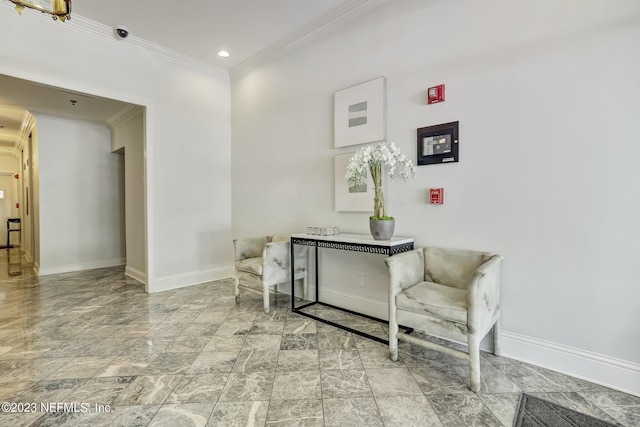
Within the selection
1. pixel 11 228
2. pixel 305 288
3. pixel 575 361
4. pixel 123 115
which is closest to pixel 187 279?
pixel 305 288

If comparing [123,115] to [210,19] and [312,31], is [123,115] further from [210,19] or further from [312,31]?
[312,31]

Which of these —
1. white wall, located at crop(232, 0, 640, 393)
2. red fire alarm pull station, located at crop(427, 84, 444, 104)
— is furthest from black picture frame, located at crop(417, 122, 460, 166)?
red fire alarm pull station, located at crop(427, 84, 444, 104)

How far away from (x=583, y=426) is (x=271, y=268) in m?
2.59

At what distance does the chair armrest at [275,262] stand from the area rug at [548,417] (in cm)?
231

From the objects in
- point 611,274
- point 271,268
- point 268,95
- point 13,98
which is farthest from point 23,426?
point 13,98

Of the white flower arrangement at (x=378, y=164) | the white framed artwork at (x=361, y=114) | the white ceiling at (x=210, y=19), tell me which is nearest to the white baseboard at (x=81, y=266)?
the white ceiling at (x=210, y=19)

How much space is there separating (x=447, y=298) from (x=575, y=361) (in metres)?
0.92

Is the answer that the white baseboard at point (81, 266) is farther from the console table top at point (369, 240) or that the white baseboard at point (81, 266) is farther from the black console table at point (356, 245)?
the console table top at point (369, 240)

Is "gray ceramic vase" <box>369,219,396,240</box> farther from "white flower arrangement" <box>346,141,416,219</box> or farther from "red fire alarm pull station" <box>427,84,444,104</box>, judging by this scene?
"red fire alarm pull station" <box>427,84,444,104</box>

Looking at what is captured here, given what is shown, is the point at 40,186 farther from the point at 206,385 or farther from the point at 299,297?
the point at 206,385

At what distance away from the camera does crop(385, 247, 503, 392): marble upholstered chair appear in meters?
1.80

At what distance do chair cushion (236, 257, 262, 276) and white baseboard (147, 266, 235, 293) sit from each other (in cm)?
124

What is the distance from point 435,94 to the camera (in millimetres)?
2510

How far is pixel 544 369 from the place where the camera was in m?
2.02
